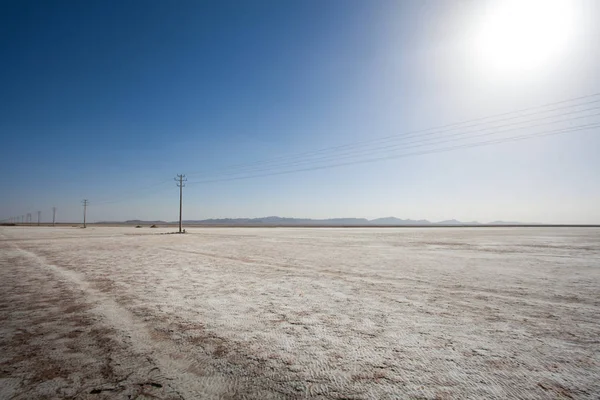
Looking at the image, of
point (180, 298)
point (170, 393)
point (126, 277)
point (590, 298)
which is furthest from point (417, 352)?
point (126, 277)

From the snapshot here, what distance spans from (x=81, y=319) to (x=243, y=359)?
3.43 metres

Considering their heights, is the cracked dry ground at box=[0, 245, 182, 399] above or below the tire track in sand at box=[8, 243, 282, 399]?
above

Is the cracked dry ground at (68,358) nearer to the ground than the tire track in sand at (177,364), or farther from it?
farther from it

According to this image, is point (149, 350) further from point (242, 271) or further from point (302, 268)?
point (302, 268)

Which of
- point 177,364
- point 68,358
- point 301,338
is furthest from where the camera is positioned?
point 301,338

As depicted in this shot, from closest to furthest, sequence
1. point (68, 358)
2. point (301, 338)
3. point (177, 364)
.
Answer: point (177, 364) < point (68, 358) < point (301, 338)

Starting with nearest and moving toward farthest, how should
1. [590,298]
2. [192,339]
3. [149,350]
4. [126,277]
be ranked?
[149,350], [192,339], [590,298], [126,277]

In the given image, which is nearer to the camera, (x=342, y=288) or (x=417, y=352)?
(x=417, y=352)

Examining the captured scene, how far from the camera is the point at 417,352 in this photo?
11.6 ft

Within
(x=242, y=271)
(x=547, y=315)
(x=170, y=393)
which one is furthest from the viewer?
(x=242, y=271)

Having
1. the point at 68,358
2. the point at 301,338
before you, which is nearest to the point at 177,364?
the point at 68,358

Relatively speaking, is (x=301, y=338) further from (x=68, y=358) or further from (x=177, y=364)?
(x=68, y=358)

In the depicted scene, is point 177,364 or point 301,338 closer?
point 177,364

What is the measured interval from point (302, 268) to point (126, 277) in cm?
572
